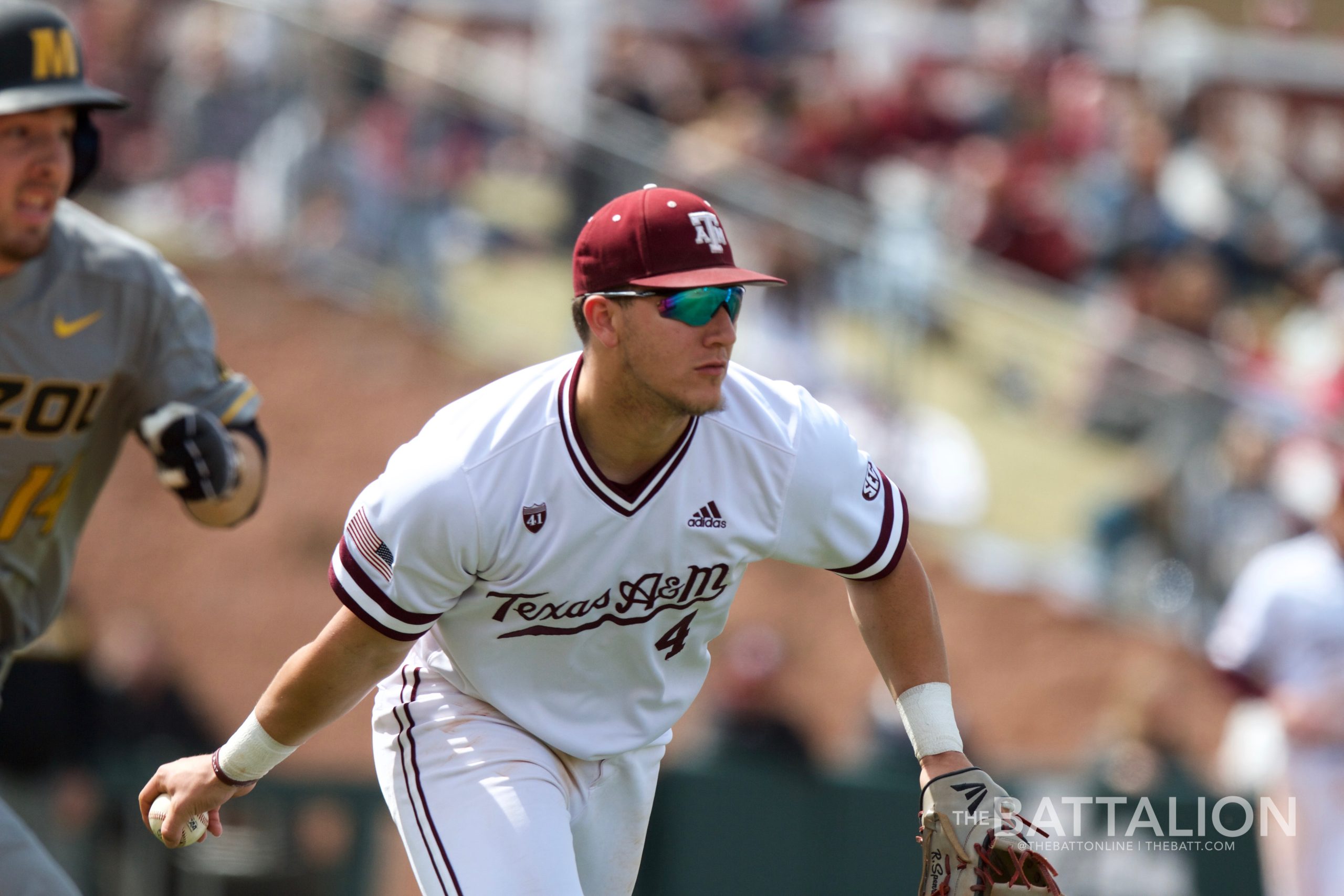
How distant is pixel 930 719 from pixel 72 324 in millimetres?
2522

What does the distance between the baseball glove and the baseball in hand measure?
1.77 metres

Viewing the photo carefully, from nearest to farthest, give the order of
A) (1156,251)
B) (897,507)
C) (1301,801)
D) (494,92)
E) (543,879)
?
(543,879)
(897,507)
(1301,801)
(494,92)
(1156,251)

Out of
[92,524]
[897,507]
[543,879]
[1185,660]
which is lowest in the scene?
[1185,660]

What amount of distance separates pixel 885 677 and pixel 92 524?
8265 mm

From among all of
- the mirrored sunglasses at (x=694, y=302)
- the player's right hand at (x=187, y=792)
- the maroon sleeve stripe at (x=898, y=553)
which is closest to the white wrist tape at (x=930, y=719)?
the maroon sleeve stripe at (x=898, y=553)

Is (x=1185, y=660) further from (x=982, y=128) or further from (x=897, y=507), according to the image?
(x=897, y=507)

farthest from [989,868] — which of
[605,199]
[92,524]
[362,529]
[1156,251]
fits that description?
[1156,251]

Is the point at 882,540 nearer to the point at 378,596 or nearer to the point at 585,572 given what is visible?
the point at 585,572

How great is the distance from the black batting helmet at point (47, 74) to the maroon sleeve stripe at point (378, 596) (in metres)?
1.58

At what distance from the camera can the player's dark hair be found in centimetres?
389

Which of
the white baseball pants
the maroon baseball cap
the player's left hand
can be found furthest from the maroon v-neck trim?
the player's left hand

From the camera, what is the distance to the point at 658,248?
3855 millimetres

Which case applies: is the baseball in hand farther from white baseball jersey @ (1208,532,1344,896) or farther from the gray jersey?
white baseball jersey @ (1208,532,1344,896)

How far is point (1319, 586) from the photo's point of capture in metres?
6.92
